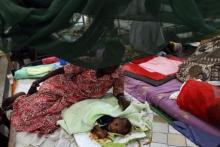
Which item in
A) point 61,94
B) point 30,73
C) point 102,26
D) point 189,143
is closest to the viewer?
point 102,26

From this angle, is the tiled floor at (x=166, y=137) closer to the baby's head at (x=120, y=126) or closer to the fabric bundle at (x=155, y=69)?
the baby's head at (x=120, y=126)

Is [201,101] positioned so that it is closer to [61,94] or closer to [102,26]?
[61,94]

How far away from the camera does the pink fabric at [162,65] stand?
2426 mm

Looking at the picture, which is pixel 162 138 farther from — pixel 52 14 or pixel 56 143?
pixel 52 14

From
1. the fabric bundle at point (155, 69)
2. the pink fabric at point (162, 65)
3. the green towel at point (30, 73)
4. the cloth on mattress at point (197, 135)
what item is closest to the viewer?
the cloth on mattress at point (197, 135)

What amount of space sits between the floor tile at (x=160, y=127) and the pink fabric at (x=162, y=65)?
60 cm

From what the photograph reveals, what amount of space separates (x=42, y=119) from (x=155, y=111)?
727 millimetres

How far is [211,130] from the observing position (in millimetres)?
1718

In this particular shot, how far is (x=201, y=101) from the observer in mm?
1791

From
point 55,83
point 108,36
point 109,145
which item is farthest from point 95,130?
point 108,36

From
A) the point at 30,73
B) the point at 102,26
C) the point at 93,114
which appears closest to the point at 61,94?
the point at 93,114

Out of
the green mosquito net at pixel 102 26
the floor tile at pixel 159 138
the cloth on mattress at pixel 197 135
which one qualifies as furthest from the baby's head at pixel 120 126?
the green mosquito net at pixel 102 26

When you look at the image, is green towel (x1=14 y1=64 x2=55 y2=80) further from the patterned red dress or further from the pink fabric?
the pink fabric

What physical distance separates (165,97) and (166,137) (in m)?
0.35
